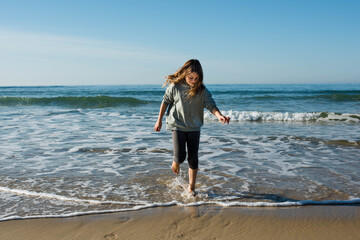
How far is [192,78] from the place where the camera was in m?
3.86

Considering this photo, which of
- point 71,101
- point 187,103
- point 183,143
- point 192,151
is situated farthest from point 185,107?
point 71,101

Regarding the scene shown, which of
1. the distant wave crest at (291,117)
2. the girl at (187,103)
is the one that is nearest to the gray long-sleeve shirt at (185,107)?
the girl at (187,103)

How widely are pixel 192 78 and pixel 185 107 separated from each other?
1.19 feet

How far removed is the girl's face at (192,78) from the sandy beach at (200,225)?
4.90ft

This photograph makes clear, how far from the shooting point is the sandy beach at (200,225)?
2.97 meters

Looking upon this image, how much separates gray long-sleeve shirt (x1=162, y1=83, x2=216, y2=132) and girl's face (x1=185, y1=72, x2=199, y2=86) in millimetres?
63

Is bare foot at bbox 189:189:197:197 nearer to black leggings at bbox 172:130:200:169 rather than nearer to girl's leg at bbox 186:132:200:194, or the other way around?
girl's leg at bbox 186:132:200:194

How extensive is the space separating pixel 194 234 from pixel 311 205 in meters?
1.60

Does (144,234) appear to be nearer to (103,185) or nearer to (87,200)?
(87,200)

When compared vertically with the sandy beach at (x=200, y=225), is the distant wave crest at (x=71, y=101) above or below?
above

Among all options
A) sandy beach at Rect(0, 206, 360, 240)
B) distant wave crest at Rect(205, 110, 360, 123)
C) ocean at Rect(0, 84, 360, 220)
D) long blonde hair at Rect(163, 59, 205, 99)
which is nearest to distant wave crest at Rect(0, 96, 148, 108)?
distant wave crest at Rect(205, 110, 360, 123)

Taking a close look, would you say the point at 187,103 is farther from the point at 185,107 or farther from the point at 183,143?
the point at 183,143

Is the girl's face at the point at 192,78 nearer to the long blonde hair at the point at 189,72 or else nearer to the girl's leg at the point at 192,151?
the long blonde hair at the point at 189,72

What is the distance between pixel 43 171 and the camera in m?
5.08
